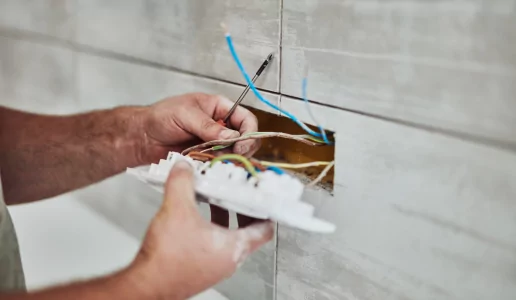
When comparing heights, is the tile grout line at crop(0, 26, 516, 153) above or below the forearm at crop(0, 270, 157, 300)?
above

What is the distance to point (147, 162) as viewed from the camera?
→ 3.54 feet

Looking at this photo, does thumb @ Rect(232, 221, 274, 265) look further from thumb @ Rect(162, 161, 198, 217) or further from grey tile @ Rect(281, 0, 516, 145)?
grey tile @ Rect(281, 0, 516, 145)

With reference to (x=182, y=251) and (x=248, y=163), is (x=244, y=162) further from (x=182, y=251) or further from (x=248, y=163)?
(x=182, y=251)

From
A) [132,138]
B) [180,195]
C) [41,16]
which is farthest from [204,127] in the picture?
[41,16]

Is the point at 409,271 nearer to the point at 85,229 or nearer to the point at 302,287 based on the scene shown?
the point at 302,287

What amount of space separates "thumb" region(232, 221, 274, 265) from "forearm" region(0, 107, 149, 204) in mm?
494

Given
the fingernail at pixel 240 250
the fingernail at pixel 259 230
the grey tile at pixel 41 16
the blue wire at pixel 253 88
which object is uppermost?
the grey tile at pixel 41 16

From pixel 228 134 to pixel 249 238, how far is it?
0.29m

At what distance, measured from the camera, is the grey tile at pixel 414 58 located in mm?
617

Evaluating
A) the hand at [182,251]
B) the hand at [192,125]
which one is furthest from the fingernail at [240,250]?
the hand at [192,125]

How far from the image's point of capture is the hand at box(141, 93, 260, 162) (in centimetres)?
92

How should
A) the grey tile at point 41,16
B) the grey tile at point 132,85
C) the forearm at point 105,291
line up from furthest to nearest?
the grey tile at point 41,16 → the grey tile at point 132,85 → the forearm at point 105,291

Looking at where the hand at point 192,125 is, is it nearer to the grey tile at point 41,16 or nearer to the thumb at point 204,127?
the thumb at point 204,127

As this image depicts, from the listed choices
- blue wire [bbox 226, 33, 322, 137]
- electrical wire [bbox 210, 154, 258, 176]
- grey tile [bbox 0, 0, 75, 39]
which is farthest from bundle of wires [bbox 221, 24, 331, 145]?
grey tile [bbox 0, 0, 75, 39]
